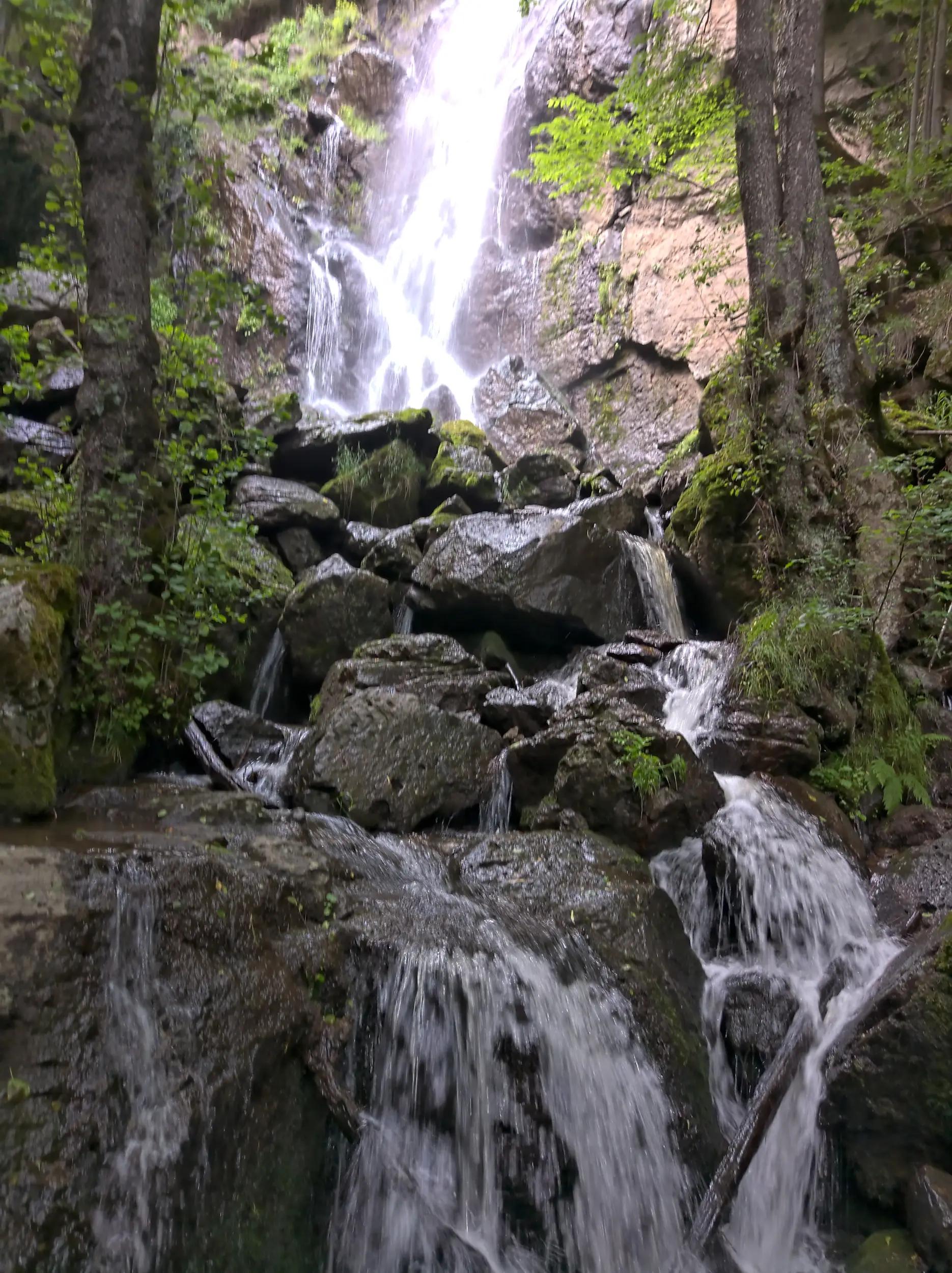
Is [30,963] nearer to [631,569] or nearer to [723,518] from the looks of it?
[723,518]

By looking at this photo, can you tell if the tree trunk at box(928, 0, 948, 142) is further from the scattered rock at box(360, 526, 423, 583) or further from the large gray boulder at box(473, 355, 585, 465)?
the scattered rock at box(360, 526, 423, 583)

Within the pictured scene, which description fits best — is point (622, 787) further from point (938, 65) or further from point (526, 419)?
point (938, 65)

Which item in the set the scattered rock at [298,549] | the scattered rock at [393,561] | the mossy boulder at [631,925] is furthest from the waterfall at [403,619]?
the mossy boulder at [631,925]

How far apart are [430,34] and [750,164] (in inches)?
822

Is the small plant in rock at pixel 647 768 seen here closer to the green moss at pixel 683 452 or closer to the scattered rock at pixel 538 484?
the scattered rock at pixel 538 484

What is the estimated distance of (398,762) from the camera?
588 centimetres

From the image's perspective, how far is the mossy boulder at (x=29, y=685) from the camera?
3918mm

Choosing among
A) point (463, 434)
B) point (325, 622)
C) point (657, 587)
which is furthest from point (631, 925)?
point (463, 434)

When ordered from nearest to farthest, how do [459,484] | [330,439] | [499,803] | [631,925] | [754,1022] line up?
[754,1022] < [631,925] < [499,803] < [330,439] < [459,484]

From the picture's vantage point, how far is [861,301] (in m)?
8.92

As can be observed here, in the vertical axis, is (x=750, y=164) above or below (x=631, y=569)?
above

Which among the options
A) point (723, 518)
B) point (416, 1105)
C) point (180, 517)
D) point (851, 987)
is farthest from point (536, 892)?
point (723, 518)

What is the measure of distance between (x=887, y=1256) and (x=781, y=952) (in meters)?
1.62

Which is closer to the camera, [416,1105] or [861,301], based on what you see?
[416,1105]
